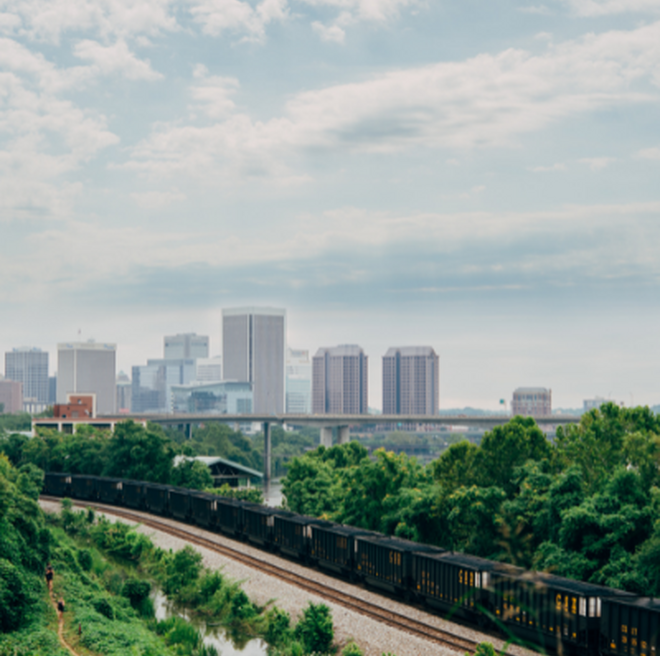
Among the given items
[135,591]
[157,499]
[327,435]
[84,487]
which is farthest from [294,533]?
[327,435]

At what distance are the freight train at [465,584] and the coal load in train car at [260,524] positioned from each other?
64 mm

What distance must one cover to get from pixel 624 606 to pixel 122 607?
78.3 feet

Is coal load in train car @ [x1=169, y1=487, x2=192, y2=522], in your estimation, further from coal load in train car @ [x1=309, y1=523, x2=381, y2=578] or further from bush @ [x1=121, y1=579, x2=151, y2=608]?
bush @ [x1=121, y1=579, x2=151, y2=608]

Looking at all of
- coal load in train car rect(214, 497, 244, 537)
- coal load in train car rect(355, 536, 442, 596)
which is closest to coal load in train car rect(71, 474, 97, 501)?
coal load in train car rect(214, 497, 244, 537)

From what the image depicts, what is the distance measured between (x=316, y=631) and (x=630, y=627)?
11.3 m

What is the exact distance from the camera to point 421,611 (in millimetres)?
32312

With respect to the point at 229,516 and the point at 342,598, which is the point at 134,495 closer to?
the point at 229,516

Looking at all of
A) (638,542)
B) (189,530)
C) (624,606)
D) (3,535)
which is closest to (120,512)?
(189,530)

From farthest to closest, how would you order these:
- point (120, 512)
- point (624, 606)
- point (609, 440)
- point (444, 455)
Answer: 1. point (120, 512)
2. point (444, 455)
3. point (609, 440)
4. point (624, 606)

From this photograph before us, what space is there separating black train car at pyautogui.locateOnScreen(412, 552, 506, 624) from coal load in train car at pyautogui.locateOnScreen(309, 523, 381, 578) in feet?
19.7

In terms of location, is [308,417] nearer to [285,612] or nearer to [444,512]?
[444,512]

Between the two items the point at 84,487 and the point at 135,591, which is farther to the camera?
the point at 84,487

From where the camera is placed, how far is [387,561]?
3512cm

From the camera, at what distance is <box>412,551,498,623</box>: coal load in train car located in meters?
29.2
